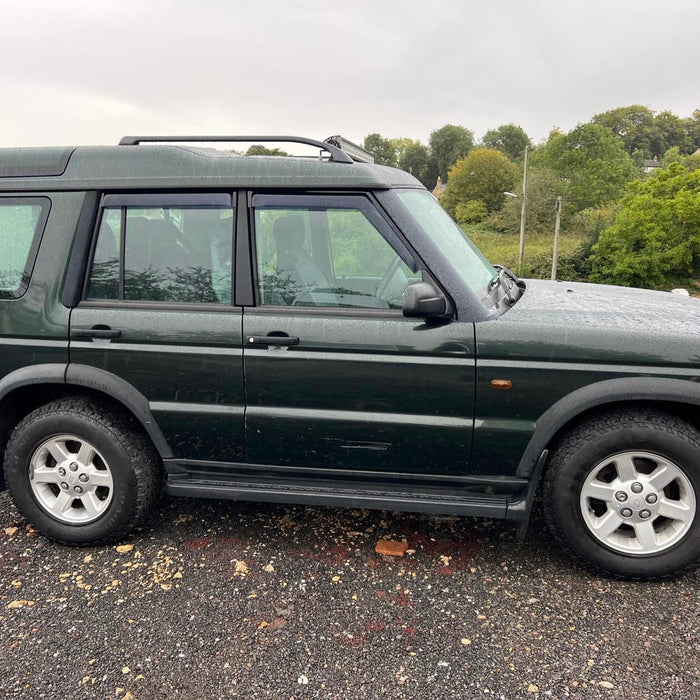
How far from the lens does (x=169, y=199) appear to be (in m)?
2.96

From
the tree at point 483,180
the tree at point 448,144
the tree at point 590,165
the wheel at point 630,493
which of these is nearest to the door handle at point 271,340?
the wheel at point 630,493

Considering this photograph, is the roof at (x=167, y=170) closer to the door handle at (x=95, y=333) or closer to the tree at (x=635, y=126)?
the door handle at (x=95, y=333)

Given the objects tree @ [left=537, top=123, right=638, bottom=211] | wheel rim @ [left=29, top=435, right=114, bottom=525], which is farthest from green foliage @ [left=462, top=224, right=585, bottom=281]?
wheel rim @ [left=29, top=435, right=114, bottom=525]

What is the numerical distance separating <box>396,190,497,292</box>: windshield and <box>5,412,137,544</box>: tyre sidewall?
1980 millimetres

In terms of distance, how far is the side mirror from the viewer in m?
2.61

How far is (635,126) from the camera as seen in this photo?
10100cm

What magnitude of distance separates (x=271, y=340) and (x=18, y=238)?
1536 mm

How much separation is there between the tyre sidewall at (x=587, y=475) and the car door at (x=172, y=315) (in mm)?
1623

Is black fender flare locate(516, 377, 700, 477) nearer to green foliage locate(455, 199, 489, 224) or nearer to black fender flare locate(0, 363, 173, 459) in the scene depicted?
black fender flare locate(0, 363, 173, 459)

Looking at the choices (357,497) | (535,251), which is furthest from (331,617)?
(535,251)

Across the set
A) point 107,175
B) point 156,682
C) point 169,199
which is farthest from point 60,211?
point 156,682

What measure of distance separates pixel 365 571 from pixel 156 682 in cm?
111

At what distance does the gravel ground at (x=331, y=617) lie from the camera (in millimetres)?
2232

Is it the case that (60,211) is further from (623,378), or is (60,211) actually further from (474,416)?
(623,378)
